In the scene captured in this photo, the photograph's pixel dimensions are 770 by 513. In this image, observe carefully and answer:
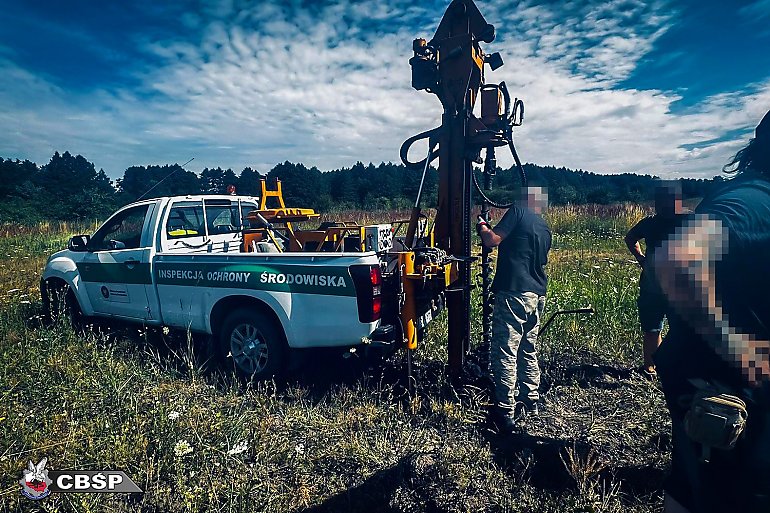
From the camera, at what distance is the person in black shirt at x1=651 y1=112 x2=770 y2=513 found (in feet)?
4.58

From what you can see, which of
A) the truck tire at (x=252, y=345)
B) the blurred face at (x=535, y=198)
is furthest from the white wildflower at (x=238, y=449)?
the blurred face at (x=535, y=198)

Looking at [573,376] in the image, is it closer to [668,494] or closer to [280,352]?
[668,494]

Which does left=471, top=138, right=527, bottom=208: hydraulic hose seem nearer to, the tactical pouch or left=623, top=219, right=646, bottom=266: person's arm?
left=623, top=219, right=646, bottom=266: person's arm

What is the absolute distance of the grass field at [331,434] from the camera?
270 cm

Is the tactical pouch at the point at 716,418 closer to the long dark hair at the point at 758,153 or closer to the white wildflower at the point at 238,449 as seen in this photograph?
the long dark hair at the point at 758,153

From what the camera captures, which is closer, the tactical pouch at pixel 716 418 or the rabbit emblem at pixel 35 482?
the tactical pouch at pixel 716 418

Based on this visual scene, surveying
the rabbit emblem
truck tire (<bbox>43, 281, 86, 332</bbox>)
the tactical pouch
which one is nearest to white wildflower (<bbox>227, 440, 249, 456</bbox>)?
the rabbit emblem

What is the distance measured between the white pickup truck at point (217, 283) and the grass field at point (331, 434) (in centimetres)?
49

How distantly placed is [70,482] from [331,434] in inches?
66.1

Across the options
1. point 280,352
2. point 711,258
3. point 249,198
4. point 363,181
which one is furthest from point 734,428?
point 363,181

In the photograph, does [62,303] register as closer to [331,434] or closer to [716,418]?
[331,434]

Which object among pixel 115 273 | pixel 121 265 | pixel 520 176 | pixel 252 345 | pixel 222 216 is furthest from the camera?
pixel 222 216

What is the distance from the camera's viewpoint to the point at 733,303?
4.75 ft

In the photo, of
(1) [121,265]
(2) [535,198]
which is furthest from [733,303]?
(1) [121,265]
